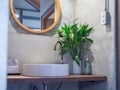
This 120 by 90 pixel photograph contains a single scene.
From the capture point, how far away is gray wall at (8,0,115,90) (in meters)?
1.60

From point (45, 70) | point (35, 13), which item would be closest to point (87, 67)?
point (45, 70)

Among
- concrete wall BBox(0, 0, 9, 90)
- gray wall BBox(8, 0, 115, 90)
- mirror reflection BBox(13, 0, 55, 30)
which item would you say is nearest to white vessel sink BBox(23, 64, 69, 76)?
gray wall BBox(8, 0, 115, 90)

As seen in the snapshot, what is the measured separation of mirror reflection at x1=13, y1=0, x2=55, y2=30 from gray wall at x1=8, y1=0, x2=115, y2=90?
0.10 meters

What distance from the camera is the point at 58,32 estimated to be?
1.92 meters

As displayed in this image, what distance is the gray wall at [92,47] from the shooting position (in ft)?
5.25

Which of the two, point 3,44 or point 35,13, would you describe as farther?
point 35,13

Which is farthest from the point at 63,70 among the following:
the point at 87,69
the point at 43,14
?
the point at 43,14

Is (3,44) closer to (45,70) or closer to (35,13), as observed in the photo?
(45,70)

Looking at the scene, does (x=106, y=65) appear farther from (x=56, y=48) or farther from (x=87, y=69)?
(x=56, y=48)

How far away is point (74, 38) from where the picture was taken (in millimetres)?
1837

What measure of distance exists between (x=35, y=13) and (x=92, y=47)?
0.65 meters

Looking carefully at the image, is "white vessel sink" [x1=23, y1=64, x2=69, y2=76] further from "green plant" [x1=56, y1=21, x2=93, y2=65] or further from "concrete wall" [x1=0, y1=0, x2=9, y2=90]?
"concrete wall" [x1=0, y1=0, x2=9, y2=90]

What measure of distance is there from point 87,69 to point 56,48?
378mm

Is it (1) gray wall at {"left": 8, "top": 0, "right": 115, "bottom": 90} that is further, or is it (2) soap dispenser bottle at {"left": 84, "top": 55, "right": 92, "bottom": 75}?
(2) soap dispenser bottle at {"left": 84, "top": 55, "right": 92, "bottom": 75}
